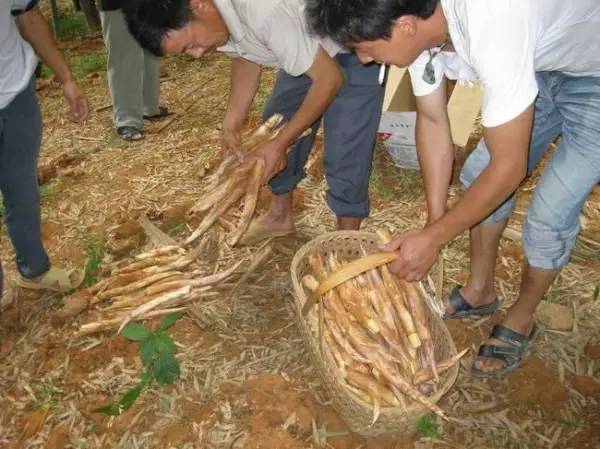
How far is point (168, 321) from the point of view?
9.36ft

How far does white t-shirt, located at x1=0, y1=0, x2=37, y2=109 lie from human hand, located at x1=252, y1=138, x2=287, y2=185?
3.82 ft

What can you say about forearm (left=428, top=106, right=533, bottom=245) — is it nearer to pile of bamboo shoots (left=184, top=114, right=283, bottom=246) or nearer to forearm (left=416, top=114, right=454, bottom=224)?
forearm (left=416, top=114, right=454, bottom=224)

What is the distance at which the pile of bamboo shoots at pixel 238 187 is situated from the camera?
293 cm

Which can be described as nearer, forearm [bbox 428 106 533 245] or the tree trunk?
forearm [bbox 428 106 533 245]

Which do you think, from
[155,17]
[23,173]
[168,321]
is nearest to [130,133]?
[23,173]

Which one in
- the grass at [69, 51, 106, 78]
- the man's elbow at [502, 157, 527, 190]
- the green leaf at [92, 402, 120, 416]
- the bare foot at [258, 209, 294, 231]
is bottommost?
the grass at [69, 51, 106, 78]

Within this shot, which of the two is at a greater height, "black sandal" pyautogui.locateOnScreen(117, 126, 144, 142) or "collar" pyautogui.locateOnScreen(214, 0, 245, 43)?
"collar" pyautogui.locateOnScreen(214, 0, 245, 43)

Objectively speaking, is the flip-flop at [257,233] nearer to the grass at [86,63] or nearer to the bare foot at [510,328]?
the bare foot at [510,328]

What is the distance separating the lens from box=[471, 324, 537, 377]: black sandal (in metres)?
2.69

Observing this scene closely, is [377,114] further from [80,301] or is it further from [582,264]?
[80,301]

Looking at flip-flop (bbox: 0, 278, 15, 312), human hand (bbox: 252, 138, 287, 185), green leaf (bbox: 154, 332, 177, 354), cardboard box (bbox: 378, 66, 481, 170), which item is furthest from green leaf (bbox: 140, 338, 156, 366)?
cardboard box (bbox: 378, 66, 481, 170)

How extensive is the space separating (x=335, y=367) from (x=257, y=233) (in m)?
1.49

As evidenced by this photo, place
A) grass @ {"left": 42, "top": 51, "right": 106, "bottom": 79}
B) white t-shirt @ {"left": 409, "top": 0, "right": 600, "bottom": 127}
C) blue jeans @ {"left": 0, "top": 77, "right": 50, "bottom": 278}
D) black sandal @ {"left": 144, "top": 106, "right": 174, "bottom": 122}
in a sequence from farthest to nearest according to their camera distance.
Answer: grass @ {"left": 42, "top": 51, "right": 106, "bottom": 79} < black sandal @ {"left": 144, "top": 106, "right": 174, "bottom": 122} < blue jeans @ {"left": 0, "top": 77, "right": 50, "bottom": 278} < white t-shirt @ {"left": 409, "top": 0, "right": 600, "bottom": 127}

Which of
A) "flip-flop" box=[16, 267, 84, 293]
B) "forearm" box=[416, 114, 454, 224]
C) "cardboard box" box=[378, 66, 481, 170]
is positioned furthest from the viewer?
"cardboard box" box=[378, 66, 481, 170]
